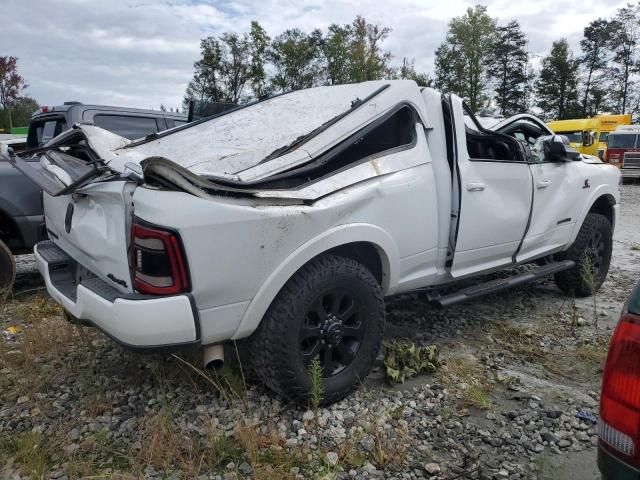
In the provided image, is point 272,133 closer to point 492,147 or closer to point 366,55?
point 492,147

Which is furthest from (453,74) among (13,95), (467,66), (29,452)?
(29,452)

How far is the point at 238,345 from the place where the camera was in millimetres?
2783

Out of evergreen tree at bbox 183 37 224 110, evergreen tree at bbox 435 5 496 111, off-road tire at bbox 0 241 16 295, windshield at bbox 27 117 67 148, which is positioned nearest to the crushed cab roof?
off-road tire at bbox 0 241 16 295

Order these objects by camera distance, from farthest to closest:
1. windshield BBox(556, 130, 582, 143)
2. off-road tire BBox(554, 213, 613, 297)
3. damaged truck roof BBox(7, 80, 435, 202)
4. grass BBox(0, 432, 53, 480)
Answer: windshield BBox(556, 130, 582, 143) → off-road tire BBox(554, 213, 613, 297) → damaged truck roof BBox(7, 80, 435, 202) → grass BBox(0, 432, 53, 480)

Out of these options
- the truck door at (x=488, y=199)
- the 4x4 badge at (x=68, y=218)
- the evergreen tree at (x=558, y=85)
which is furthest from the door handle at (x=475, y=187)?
the evergreen tree at (x=558, y=85)

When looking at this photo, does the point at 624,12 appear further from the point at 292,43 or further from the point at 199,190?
the point at 199,190

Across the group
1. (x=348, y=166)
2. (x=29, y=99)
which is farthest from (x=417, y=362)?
(x=29, y=99)

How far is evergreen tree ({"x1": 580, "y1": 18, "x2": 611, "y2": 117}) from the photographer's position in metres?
46.7

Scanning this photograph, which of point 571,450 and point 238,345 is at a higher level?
point 238,345

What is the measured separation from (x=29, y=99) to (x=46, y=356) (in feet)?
140

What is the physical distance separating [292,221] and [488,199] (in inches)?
68.3

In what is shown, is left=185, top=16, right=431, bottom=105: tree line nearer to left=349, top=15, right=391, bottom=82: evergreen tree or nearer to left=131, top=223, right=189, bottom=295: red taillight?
left=349, top=15, right=391, bottom=82: evergreen tree

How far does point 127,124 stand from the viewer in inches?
254

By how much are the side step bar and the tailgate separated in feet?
6.64
